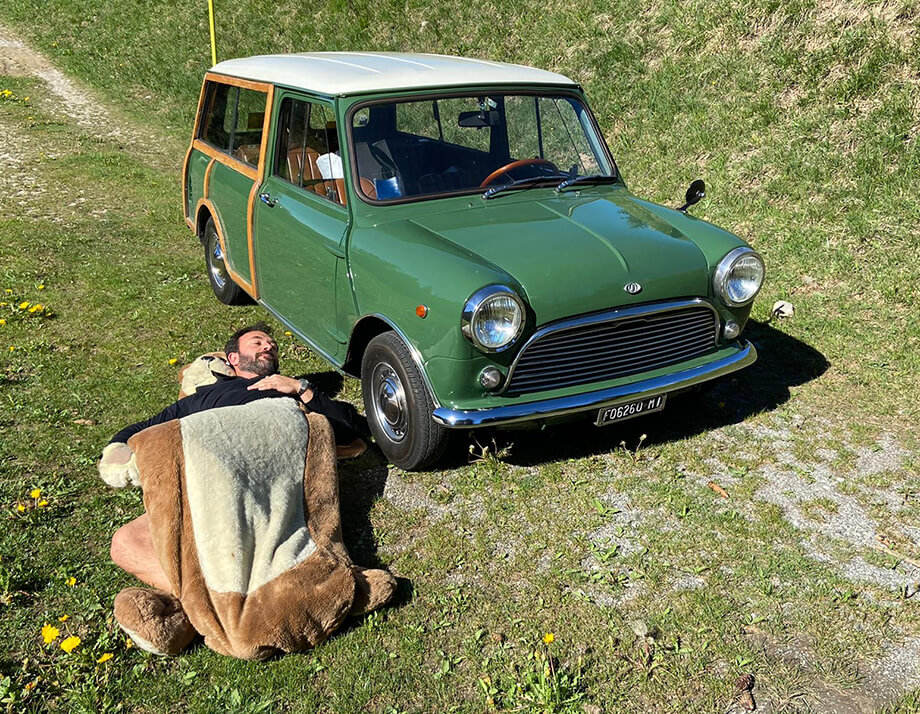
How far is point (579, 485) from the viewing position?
4211mm

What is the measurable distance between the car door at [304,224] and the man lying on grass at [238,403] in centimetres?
33

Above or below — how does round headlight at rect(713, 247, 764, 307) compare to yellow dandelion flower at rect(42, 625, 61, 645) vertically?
above

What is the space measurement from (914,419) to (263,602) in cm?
397

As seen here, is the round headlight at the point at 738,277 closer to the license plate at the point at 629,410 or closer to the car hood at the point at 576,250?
the car hood at the point at 576,250

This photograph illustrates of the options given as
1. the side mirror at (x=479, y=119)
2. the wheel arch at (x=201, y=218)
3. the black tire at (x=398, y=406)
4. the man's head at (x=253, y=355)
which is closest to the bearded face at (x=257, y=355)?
the man's head at (x=253, y=355)

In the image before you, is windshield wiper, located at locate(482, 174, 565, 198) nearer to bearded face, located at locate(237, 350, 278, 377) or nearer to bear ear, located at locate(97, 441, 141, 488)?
bearded face, located at locate(237, 350, 278, 377)

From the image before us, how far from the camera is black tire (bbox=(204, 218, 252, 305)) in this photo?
6500 millimetres

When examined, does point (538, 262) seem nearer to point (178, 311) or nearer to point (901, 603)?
point (901, 603)

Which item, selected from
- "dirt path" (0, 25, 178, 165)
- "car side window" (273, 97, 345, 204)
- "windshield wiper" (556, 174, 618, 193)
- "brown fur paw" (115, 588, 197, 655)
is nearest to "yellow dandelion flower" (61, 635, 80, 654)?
"brown fur paw" (115, 588, 197, 655)

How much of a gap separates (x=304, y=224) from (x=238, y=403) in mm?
1249

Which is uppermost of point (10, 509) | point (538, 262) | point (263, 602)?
point (538, 262)

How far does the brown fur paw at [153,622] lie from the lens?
301 cm

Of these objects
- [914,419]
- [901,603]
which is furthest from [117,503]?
[914,419]

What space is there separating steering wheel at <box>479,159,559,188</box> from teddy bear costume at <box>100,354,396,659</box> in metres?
1.87
